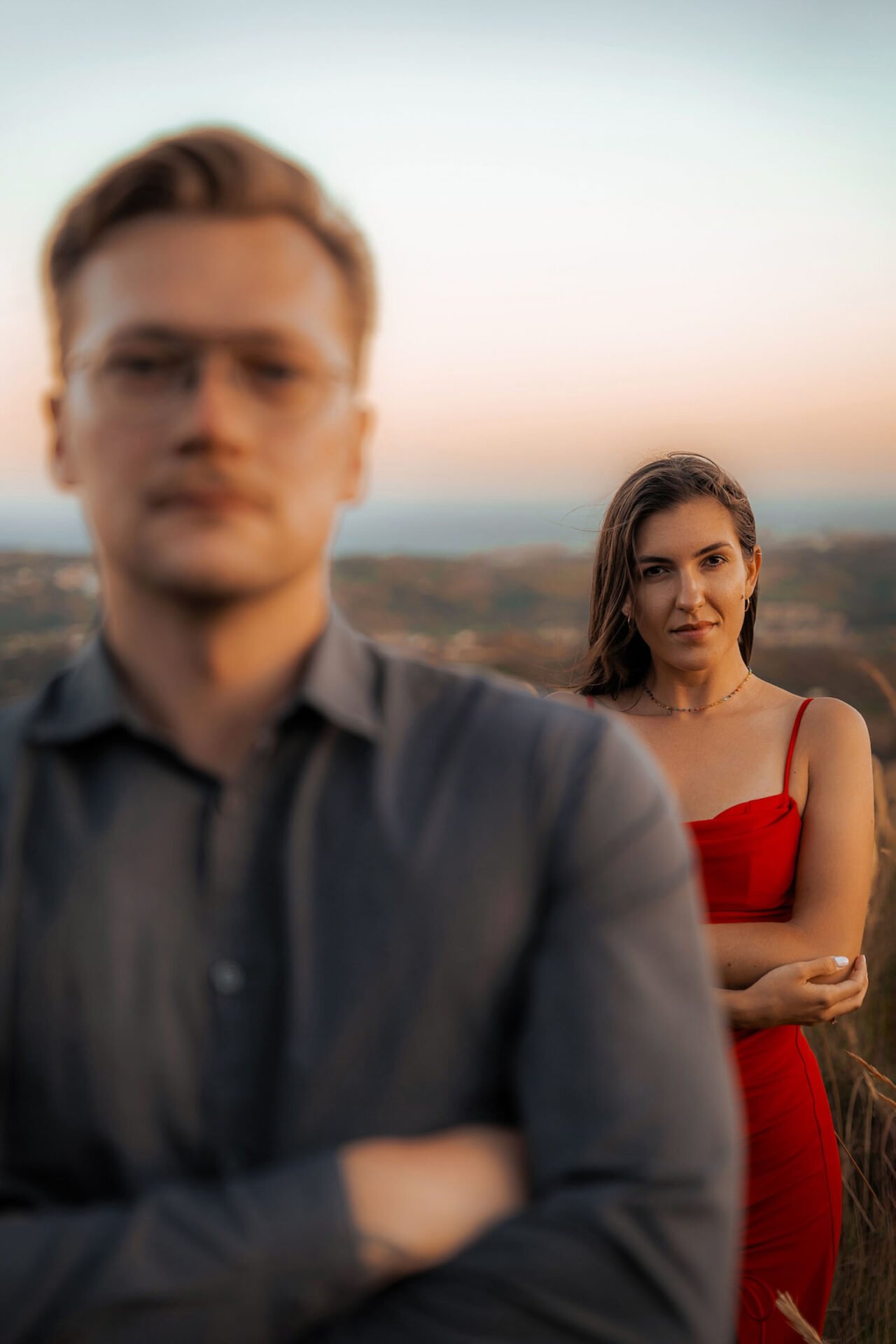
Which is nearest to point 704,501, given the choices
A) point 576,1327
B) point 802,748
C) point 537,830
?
point 802,748

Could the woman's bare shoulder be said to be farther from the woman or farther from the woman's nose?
the woman's nose

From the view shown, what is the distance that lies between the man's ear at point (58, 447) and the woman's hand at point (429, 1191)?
2.64 ft

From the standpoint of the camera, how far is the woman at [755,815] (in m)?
2.40

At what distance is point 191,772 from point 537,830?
0.38 m

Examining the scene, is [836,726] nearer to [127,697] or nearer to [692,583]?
[692,583]

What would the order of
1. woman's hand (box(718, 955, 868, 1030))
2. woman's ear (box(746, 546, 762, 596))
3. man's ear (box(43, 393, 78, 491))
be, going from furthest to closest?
1. woman's ear (box(746, 546, 762, 596))
2. woman's hand (box(718, 955, 868, 1030))
3. man's ear (box(43, 393, 78, 491))

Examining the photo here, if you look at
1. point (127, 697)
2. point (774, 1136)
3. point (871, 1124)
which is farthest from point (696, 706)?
point (127, 697)

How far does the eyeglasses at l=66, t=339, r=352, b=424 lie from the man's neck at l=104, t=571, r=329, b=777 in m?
0.19

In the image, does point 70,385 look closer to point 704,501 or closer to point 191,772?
point 191,772

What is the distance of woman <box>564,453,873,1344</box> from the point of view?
2396mm

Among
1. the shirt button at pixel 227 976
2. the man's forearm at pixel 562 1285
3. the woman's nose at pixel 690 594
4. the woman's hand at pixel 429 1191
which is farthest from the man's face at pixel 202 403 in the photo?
the woman's nose at pixel 690 594

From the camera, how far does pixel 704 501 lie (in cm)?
272

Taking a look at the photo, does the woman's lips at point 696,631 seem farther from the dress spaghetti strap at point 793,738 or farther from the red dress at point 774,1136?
the red dress at point 774,1136

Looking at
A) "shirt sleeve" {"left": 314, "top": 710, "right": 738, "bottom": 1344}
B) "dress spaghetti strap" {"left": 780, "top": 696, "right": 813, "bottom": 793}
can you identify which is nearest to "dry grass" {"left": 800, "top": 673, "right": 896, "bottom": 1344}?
"dress spaghetti strap" {"left": 780, "top": 696, "right": 813, "bottom": 793}
